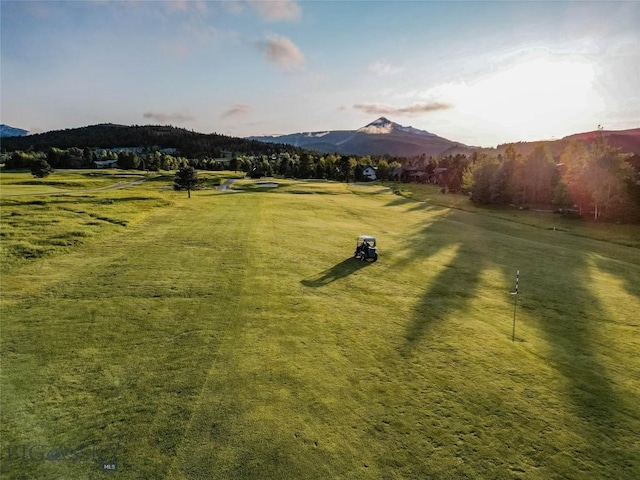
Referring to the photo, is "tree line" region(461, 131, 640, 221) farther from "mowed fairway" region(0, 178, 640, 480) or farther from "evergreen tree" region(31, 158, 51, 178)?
"evergreen tree" region(31, 158, 51, 178)

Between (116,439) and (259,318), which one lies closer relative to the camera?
(116,439)

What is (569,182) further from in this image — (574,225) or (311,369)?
(311,369)

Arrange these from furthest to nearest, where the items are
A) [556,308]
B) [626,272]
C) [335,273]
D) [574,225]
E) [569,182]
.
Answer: [569,182] → [574,225] → [626,272] → [335,273] → [556,308]

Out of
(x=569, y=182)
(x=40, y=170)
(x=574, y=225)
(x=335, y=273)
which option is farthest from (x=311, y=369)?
(x=40, y=170)

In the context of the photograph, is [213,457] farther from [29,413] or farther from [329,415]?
[29,413]

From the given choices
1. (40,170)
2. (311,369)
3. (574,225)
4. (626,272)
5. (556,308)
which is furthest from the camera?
(40,170)

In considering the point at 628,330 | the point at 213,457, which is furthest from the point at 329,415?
the point at 628,330
